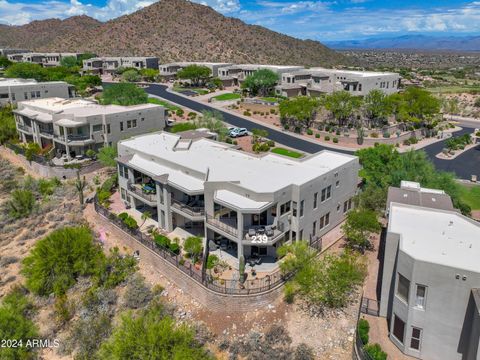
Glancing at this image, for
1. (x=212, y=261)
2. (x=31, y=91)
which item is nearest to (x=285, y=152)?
(x=212, y=261)

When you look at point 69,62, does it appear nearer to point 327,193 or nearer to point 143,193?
point 143,193

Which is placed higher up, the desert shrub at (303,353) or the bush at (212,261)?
the bush at (212,261)

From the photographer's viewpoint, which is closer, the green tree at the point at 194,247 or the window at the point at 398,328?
the window at the point at 398,328

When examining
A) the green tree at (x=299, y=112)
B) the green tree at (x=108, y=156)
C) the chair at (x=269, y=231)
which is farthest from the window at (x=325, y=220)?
the green tree at (x=299, y=112)

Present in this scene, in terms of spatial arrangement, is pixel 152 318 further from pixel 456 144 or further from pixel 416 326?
pixel 456 144

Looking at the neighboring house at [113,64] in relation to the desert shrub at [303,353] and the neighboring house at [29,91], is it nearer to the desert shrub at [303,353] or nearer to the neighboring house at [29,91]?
the neighboring house at [29,91]

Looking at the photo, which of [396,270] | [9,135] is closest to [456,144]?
[396,270]
